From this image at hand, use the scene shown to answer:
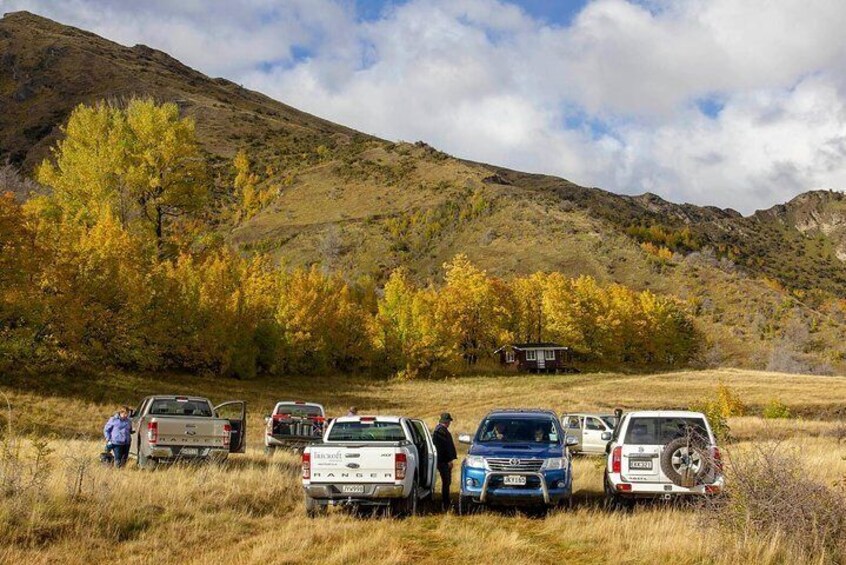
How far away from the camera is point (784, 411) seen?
153 feet

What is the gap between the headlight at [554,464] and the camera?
529 inches

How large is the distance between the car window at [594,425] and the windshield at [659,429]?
14043 millimetres

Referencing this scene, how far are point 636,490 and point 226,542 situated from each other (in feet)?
23.6

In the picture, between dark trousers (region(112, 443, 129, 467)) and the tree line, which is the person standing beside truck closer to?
dark trousers (region(112, 443, 129, 467))

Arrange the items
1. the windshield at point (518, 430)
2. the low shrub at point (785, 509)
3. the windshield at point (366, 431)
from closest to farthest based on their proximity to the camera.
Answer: the low shrub at point (785, 509)
the windshield at point (366, 431)
the windshield at point (518, 430)

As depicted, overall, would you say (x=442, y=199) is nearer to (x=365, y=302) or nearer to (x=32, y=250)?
(x=365, y=302)

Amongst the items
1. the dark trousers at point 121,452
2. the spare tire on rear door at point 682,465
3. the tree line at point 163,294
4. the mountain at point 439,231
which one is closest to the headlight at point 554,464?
the spare tire on rear door at point 682,465

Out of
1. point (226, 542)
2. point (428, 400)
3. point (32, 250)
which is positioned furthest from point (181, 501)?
point (428, 400)

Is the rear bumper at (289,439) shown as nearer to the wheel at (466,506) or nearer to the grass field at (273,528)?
the grass field at (273,528)

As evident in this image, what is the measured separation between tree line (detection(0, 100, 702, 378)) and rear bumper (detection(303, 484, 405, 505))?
93.6 ft

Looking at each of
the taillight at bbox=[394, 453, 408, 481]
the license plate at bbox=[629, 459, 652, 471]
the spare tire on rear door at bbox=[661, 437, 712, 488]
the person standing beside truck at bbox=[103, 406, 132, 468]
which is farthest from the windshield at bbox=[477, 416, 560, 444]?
the person standing beside truck at bbox=[103, 406, 132, 468]

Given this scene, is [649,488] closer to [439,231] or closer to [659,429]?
[659,429]

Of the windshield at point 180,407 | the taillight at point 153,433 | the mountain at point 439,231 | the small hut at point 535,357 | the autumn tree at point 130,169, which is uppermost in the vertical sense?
the mountain at point 439,231

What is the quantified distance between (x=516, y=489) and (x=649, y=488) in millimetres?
2380
